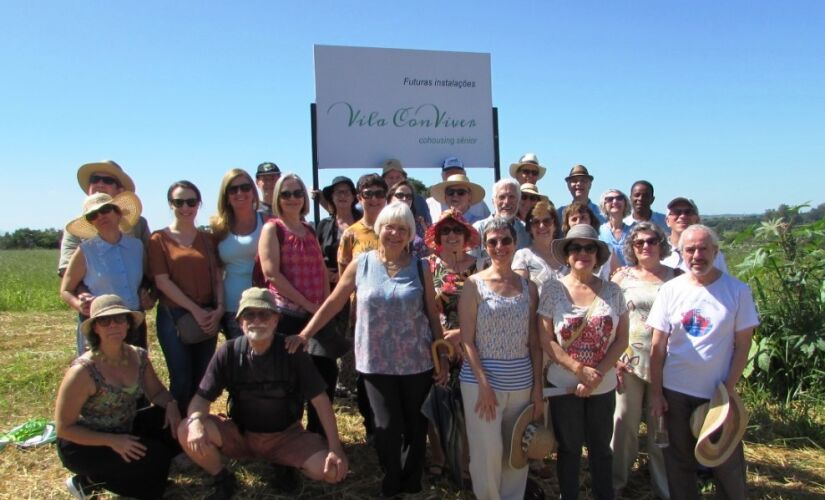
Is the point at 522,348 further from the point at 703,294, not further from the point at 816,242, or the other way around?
the point at 816,242

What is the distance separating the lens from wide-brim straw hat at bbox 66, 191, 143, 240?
165 inches

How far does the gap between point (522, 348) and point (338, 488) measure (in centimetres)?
178

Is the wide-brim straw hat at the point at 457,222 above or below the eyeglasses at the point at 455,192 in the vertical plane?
below

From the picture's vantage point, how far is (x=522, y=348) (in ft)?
11.9

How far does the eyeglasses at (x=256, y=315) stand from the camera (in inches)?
150

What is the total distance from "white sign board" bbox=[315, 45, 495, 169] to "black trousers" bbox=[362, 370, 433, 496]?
3356 millimetres

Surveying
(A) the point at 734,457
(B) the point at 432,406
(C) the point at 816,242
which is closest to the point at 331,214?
(B) the point at 432,406

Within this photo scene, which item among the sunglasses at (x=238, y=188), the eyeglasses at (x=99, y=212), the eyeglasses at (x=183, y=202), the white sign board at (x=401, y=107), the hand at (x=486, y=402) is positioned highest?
the white sign board at (x=401, y=107)

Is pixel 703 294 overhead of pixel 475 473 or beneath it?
overhead

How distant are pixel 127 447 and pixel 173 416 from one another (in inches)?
13.2

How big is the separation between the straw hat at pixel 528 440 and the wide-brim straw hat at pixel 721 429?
84 centimetres

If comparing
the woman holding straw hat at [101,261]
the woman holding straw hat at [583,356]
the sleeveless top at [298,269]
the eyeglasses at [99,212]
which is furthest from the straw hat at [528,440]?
the eyeglasses at [99,212]

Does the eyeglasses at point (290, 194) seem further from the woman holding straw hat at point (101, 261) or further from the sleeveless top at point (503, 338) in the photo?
the sleeveless top at point (503, 338)

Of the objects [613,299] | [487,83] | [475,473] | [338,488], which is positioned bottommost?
[338,488]
